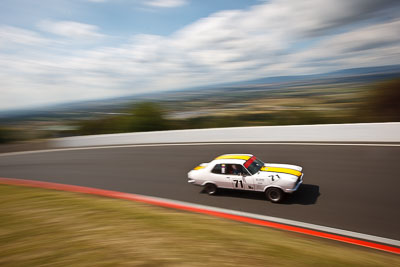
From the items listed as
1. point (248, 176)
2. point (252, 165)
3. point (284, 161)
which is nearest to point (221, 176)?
point (248, 176)

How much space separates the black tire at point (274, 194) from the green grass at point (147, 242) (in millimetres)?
1605

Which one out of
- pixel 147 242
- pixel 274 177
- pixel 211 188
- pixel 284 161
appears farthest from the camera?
pixel 284 161

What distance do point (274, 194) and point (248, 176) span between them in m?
0.87

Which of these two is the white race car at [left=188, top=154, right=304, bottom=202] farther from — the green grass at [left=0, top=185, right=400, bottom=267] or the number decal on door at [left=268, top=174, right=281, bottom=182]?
the green grass at [left=0, top=185, right=400, bottom=267]

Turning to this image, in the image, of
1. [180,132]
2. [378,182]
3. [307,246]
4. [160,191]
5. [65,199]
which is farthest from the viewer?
[180,132]

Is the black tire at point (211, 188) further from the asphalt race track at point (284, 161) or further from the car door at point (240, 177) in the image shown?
the car door at point (240, 177)

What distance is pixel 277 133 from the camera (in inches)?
574

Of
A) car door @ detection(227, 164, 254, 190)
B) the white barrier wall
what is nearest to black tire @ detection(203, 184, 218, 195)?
car door @ detection(227, 164, 254, 190)

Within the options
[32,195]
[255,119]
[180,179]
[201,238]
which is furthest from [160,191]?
[255,119]

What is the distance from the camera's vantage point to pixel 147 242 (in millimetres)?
4234

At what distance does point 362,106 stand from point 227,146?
11303mm

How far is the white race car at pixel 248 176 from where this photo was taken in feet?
22.5

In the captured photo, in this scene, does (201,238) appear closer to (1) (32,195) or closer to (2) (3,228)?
(2) (3,228)

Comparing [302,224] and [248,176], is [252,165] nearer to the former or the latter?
[248,176]
